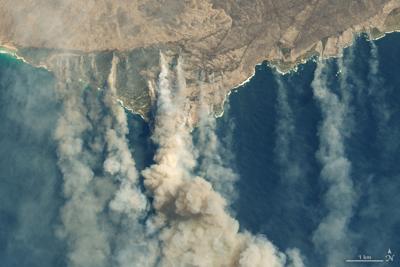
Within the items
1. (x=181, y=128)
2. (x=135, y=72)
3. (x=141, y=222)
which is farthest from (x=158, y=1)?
(x=141, y=222)

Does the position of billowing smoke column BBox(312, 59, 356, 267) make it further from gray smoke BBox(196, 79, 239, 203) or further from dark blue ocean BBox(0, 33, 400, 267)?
gray smoke BBox(196, 79, 239, 203)

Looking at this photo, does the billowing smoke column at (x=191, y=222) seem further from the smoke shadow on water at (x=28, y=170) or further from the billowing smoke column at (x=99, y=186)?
the smoke shadow on water at (x=28, y=170)

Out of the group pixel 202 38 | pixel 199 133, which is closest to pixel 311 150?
pixel 199 133

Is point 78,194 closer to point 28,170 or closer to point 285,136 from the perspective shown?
point 28,170

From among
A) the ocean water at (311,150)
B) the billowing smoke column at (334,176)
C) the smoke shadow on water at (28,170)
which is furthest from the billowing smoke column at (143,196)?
the billowing smoke column at (334,176)

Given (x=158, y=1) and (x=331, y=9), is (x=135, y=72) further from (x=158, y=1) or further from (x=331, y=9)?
(x=331, y=9)
